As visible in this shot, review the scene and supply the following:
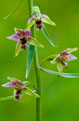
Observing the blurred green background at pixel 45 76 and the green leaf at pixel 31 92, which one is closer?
the green leaf at pixel 31 92

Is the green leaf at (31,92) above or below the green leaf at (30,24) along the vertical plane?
below

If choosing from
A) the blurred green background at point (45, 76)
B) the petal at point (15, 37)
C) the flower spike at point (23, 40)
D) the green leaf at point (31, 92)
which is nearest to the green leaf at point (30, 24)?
the flower spike at point (23, 40)

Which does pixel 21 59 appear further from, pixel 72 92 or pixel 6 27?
pixel 72 92

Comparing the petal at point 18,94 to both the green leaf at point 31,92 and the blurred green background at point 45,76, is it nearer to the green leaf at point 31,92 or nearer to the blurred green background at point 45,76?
the green leaf at point 31,92

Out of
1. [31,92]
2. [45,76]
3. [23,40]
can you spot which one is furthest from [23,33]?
[45,76]

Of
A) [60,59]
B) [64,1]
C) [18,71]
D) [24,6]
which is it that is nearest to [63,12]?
[64,1]

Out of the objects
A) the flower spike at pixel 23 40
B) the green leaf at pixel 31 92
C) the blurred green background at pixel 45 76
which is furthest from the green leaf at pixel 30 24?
the blurred green background at pixel 45 76

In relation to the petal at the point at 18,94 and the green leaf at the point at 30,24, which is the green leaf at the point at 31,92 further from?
the green leaf at the point at 30,24

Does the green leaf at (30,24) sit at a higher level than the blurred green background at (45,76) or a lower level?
higher
